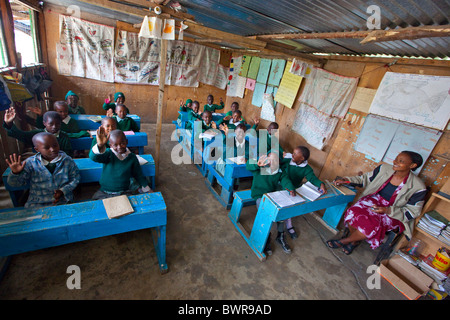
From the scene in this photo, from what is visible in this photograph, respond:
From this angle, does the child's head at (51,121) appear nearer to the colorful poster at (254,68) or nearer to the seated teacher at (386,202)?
the seated teacher at (386,202)

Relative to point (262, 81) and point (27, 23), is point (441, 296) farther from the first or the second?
point (27, 23)

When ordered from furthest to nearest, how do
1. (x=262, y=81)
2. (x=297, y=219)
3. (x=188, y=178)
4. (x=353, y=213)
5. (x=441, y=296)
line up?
(x=262, y=81), (x=188, y=178), (x=297, y=219), (x=353, y=213), (x=441, y=296)

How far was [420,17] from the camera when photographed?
1.90 meters

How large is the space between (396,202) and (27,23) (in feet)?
29.4

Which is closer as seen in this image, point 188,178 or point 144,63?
point 188,178

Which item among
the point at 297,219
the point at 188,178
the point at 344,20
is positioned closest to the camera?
the point at 344,20

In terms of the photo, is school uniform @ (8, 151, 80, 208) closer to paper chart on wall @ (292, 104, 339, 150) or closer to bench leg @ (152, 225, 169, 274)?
bench leg @ (152, 225, 169, 274)

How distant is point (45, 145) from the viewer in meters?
2.24

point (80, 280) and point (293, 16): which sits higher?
point (293, 16)

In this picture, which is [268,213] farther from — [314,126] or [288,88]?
[288,88]

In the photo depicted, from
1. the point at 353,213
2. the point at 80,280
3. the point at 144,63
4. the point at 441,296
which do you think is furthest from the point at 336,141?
the point at 144,63

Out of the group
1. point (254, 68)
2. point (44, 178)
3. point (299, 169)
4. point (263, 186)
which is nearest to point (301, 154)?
point (299, 169)

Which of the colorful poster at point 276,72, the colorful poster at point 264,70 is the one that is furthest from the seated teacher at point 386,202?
the colorful poster at point 264,70

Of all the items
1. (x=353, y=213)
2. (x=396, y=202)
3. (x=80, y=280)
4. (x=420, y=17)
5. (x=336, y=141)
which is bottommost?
(x=80, y=280)
